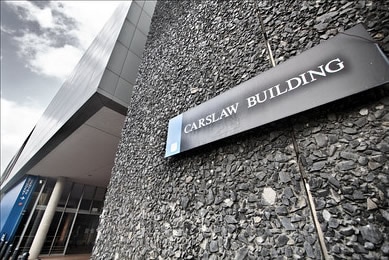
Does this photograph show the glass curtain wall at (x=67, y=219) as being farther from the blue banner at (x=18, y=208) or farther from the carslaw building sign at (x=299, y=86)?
the carslaw building sign at (x=299, y=86)

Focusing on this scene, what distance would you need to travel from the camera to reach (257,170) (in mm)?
1176

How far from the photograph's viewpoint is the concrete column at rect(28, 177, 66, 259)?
8190 mm

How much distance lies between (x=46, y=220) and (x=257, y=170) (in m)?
11.4

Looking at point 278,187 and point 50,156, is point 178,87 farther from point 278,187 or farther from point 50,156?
point 50,156

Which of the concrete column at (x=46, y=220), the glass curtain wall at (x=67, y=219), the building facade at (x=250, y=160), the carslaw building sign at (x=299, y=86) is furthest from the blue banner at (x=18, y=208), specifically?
the carslaw building sign at (x=299, y=86)

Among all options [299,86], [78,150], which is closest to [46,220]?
[78,150]

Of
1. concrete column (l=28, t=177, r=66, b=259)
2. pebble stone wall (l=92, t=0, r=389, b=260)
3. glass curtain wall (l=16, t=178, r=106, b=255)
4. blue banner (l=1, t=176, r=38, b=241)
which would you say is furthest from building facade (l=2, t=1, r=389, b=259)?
blue banner (l=1, t=176, r=38, b=241)

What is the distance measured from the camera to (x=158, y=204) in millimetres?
1641

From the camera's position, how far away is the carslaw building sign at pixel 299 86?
0.92 m

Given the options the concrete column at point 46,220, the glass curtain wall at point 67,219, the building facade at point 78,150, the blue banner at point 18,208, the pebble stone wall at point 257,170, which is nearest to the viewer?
the pebble stone wall at point 257,170

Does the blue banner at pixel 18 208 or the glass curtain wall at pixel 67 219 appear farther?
the glass curtain wall at pixel 67 219

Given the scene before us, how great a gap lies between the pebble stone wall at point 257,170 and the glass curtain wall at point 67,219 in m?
10.2

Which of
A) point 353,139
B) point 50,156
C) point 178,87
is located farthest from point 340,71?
point 50,156

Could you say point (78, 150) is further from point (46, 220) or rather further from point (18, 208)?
point (18, 208)
